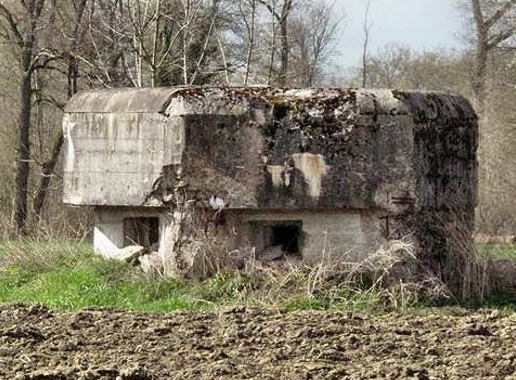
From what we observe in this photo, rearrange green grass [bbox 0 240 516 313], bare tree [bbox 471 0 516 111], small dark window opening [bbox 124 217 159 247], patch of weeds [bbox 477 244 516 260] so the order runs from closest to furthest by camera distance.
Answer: green grass [bbox 0 240 516 313]
small dark window opening [bbox 124 217 159 247]
patch of weeds [bbox 477 244 516 260]
bare tree [bbox 471 0 516 111]

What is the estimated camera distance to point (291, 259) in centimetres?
966

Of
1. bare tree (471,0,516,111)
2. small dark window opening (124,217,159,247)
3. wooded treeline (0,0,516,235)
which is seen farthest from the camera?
bare tree (471,0,516,111)

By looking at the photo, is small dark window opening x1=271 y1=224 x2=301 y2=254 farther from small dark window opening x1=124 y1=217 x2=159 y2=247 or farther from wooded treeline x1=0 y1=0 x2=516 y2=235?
wooded treeline x1=0 y1=0 x2=516 y2=235

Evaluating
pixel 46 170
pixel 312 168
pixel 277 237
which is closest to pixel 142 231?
pixel 277 237

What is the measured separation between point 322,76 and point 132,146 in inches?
821

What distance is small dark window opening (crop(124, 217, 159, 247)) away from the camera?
34.7 ft

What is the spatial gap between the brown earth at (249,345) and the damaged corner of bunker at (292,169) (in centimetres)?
175

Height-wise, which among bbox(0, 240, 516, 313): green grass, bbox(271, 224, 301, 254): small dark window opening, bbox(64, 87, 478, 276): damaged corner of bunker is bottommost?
bbox(0, 240, 516, 313): green grass

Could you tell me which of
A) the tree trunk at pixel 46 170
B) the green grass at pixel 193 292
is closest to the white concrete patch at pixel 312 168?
the green grass at pixel 193 292

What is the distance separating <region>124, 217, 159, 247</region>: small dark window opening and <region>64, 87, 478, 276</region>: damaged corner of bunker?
1.80 feet

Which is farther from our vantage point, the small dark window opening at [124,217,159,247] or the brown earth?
the small dark window opening at [124,217,159,247]

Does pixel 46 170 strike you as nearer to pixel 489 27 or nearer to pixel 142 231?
pixel 142 231

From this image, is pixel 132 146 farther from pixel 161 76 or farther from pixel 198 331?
pixel 161 76

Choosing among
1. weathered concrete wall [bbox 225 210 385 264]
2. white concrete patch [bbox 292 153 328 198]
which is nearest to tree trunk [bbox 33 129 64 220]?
weathered concrete wall [bbox 225 210 385 264]
